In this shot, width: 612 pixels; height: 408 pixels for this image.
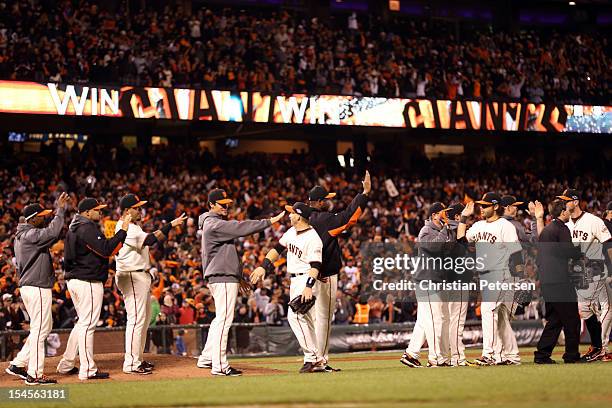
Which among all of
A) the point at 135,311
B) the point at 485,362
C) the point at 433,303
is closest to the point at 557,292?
the point at 485,362

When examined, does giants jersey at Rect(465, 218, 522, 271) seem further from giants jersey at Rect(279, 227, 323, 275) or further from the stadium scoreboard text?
the stadium scoreboard text

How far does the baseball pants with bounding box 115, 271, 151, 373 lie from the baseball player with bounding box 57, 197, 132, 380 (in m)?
0.46

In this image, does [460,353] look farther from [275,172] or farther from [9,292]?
[275,172]

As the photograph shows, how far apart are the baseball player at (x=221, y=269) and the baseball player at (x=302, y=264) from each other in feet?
0.98

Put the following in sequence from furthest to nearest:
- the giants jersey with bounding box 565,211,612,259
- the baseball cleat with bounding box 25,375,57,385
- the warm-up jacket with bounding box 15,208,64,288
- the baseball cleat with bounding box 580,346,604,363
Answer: the giants jersey with bounding box 565,211,612,259, the baseball cleat with bounding box 580,346,604,363, the warm-up jacket with bounding box 15,208,64,288, the baseball cleat with bounding box 25,375,57,385

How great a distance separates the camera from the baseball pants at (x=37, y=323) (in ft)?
39.3

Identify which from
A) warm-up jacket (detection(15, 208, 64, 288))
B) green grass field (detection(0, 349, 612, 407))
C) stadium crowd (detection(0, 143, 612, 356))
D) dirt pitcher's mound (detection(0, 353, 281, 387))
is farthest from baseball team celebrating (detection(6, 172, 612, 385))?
stadium crowd (detection(0, 143, 612, 356))

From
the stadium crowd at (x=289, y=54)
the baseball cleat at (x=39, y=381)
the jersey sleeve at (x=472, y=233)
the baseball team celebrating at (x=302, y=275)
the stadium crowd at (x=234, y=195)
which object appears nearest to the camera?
the baseball cleat at (x=39, y=381)

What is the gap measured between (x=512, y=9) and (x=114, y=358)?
32282 mm

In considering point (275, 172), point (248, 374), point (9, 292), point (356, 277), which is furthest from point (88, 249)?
point (275, 172)

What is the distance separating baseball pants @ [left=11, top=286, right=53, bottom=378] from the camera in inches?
472

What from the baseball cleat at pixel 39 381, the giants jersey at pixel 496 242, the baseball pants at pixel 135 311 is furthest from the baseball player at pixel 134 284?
the giants jersey at pixel 496 242

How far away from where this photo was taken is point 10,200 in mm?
25672

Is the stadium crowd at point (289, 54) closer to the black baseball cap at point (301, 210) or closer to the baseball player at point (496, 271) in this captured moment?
the black baseball cap at point (301, 210)
